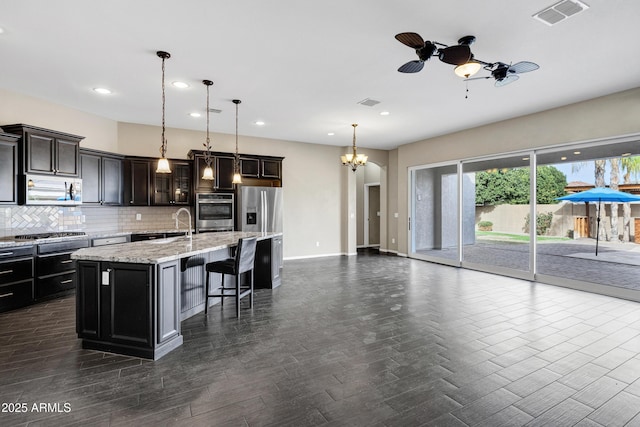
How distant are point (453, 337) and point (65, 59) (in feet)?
17.4

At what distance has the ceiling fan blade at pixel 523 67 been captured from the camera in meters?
3.09

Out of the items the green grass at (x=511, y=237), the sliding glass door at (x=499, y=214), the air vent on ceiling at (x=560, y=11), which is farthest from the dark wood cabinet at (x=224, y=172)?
the green grass at (x=511, y=237)

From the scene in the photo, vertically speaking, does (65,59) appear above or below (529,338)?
above

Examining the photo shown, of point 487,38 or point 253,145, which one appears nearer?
point 487,38

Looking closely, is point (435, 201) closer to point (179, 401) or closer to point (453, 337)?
point (453, 337)

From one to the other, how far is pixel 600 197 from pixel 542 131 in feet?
4.74

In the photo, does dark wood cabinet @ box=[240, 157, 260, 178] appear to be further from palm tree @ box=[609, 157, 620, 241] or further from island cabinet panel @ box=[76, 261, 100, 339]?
palm tree @ box=[609, 157, 620, 241]

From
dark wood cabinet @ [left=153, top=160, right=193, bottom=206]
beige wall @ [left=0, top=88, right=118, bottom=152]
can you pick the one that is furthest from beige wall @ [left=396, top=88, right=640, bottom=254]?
beige wall @ [left=0, top=88, right=118, bottom=152]

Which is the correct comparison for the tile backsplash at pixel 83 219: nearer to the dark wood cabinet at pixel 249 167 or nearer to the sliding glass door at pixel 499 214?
the dark wood cabinet at pixel 249 167

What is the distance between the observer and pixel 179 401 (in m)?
2.18

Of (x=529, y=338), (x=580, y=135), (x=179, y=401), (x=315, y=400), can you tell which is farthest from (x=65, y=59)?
(x=580, y=135)

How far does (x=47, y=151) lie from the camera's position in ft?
15.3

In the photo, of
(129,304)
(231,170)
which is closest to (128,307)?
(129,304)

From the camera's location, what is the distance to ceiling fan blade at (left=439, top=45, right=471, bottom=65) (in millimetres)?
2869
